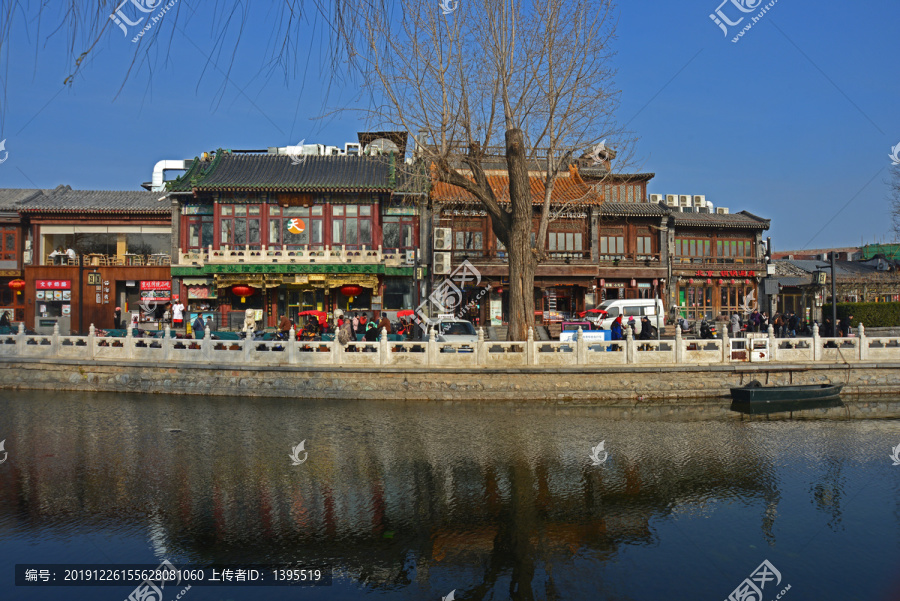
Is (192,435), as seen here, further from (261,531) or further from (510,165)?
(510,165)

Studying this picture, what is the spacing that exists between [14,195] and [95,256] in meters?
9.83

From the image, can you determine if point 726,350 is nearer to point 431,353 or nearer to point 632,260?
point 431,353

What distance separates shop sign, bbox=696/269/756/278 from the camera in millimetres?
35706

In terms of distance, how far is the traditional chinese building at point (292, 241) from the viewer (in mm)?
29016

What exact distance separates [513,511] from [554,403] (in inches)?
329

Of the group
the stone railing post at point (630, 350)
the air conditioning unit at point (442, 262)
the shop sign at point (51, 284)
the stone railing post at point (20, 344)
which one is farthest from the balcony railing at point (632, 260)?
the shop sign at point (51, 284)

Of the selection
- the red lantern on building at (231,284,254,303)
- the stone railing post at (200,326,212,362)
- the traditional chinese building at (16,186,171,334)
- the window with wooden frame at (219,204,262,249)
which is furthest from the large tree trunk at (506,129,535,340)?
the traditional chinese building at (16,186,171,334)

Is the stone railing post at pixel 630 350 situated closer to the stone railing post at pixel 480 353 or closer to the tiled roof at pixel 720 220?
the stone railing post at pixel 480 353

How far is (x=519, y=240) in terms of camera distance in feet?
61.3

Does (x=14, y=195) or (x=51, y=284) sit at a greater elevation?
(x=14, y=195)

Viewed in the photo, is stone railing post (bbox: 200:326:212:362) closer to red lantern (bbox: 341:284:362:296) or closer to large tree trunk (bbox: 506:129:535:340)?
large tree trunk (bbox: 506:129:535:340)

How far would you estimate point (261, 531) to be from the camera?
8.32 meters

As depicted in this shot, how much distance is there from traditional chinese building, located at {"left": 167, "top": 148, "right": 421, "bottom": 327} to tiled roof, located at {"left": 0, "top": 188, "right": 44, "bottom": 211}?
12010 mm

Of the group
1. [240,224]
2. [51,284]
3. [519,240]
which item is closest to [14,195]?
[51,284]
